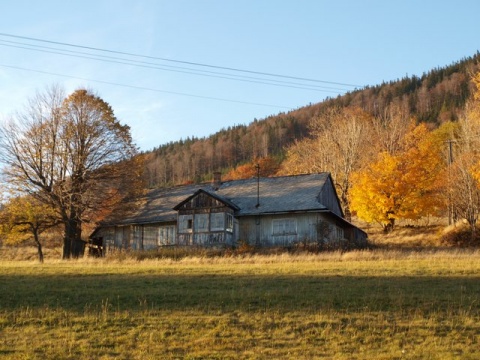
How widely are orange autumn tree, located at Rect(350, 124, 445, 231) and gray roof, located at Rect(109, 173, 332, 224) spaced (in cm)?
598

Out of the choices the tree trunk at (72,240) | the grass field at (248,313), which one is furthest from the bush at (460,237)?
the tree trunk at (72,240)

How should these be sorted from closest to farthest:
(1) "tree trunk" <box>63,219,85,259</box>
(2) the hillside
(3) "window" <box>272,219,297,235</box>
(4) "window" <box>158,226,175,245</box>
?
(3) "window" <box>272,219,297,235</box>, (1) "tree trunk" <box>63,219,85,259</box>, (4) "window" <box>158,226,175,245</box>, (2) the hillside

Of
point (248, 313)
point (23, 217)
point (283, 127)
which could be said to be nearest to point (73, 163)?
point (23, 217)

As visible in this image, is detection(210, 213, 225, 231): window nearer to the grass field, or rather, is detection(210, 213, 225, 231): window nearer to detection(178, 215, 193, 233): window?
detection(178, 215, 193, 233): window

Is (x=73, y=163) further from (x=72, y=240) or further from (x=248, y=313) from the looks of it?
(x=248, y=313)

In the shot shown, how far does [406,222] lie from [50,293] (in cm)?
4521

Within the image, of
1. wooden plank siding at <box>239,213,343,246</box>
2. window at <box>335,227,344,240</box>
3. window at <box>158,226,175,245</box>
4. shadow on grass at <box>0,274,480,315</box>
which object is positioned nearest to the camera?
shadow on grass at <box>0,274,480,315</box>

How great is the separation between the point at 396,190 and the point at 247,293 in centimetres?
3223

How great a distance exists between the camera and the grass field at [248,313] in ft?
45.8

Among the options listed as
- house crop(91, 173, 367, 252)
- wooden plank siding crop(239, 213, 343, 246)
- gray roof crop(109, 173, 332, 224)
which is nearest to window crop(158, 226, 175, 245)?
house crop(91, 173, 367, 252)

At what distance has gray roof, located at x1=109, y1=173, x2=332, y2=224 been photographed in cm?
4219

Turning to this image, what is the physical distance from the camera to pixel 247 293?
20.0 metres

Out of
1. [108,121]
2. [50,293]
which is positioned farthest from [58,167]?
[50,293]

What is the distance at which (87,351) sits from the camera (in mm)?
13898
